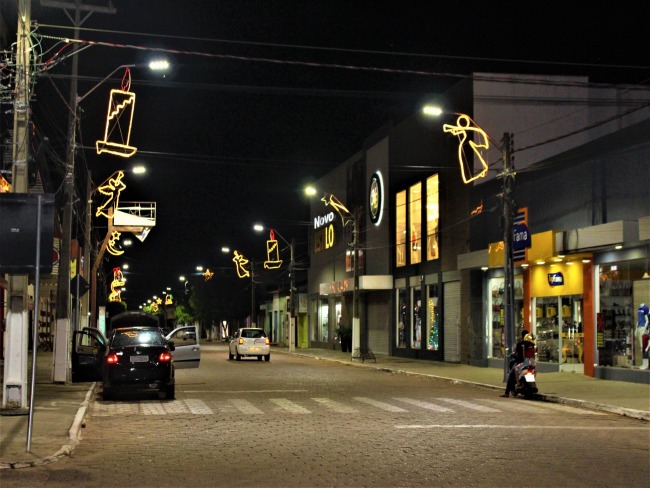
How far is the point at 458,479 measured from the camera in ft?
32.6

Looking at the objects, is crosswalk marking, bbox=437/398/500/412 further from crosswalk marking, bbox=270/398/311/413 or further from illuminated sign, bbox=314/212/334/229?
illuminated sign, bbox=314/212/334/229

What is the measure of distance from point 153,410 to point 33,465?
718cm

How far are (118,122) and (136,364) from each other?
1117 centimetres

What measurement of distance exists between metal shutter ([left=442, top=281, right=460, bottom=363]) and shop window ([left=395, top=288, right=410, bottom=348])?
5.26 m

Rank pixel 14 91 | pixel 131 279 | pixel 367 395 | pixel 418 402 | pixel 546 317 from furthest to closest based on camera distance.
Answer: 1. pixel 131 279
2. pixel 546 317
3. pixel 367 395
4. pixel 418 402
5. pixel 14 91

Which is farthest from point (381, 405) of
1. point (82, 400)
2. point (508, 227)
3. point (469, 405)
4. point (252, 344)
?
point (252, 344)

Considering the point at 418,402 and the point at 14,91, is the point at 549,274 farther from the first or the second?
the point at 14,91

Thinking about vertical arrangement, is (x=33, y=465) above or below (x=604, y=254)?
below

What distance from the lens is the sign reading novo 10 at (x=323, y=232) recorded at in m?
59.1

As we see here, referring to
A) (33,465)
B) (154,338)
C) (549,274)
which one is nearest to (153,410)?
(154,338)

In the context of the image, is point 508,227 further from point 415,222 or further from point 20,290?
point 415,222

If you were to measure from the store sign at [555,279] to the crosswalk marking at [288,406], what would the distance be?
41.0 ft

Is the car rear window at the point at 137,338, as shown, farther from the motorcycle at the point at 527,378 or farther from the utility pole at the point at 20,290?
the motorcycle at the point at 527,378

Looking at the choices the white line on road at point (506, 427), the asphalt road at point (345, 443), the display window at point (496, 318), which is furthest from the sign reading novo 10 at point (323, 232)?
the white line on road at point (506, 427)
